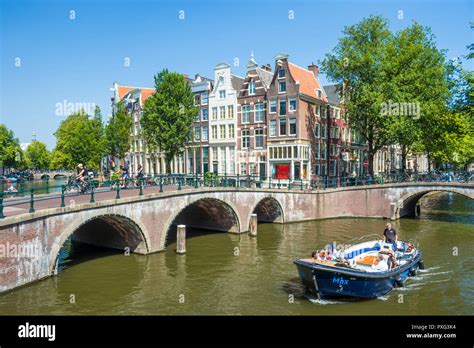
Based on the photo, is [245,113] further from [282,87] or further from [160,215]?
[160,215]

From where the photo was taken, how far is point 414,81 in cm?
3797

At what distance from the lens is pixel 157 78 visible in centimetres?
4434

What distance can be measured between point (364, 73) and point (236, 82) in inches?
662

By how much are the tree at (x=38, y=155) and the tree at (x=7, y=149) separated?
2662 centimetres

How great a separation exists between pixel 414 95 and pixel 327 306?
30.3 metres

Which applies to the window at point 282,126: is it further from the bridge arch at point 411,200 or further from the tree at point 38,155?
the tree at point 38,155

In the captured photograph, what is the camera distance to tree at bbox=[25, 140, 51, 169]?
104812mm

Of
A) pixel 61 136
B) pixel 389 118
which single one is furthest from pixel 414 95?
pixel 61 136

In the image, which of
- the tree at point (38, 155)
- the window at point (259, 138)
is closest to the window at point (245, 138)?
the window at point (259, 138)

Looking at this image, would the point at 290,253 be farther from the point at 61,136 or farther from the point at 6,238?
the point at 61,136

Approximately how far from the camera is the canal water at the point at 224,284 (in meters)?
15.0

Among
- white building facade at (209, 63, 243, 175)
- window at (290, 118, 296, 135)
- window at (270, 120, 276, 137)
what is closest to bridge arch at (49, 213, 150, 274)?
white building facade at (209, 63, 243, 175)

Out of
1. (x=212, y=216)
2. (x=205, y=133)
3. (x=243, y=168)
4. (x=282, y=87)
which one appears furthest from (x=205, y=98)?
(x=212, y=216)
